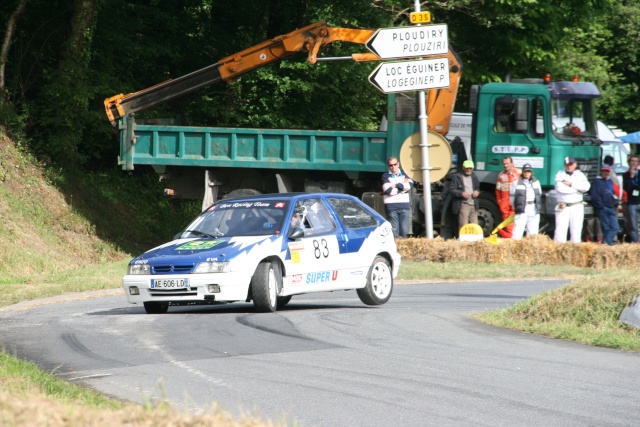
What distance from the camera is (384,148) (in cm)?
2320

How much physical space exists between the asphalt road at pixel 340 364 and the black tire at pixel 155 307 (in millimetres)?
158

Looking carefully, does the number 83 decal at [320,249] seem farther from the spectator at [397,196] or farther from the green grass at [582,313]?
the spectator at [397,196]

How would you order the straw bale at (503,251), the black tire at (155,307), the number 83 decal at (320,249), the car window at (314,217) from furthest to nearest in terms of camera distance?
the straw bale at (503,251) → the car window at (314,217) → the number 83 decal at (320,249) → the black tire at (155,307)

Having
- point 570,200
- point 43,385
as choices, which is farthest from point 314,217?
point 570,200

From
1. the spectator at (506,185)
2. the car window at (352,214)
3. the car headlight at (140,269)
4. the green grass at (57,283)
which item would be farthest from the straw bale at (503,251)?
the car headlight at (140,269)

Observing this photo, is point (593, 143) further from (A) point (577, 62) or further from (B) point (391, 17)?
(A) point (577, 62)

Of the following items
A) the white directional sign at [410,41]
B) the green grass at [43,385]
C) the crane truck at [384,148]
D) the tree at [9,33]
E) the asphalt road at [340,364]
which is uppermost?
the tree at [9,33]

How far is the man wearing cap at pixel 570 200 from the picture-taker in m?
22.2

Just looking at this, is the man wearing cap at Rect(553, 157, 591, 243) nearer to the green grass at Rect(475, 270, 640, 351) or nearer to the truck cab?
the truck cab

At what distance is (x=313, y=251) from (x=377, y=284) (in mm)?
1179

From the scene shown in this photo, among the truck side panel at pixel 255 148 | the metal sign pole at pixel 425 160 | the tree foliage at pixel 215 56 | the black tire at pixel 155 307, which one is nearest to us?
the black tire at pixel 155 307

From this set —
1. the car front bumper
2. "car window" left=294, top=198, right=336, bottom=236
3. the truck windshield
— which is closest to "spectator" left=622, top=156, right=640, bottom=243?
the truck windshield

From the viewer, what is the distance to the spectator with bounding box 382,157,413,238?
2222 cm

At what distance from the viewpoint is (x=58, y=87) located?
1000 inches
